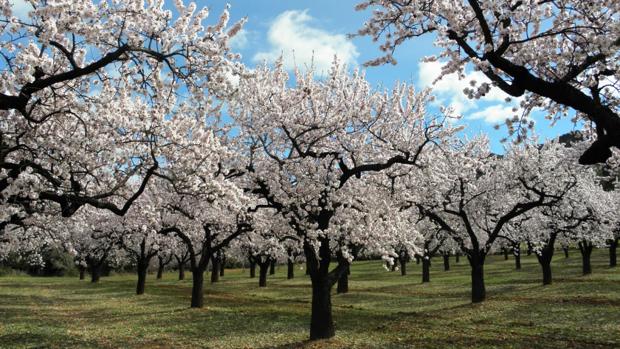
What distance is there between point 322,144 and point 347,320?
32.9ft

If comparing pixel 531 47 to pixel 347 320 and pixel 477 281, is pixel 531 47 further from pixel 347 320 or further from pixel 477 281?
pixel 477 281

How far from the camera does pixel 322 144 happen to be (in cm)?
2131

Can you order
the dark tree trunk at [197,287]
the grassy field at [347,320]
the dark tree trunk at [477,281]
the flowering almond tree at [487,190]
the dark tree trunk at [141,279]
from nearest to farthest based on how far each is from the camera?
the grassy field at [347,320] < the flowering almond tree at [487,190] < the dark tree trunk at [477,281] < the dark tree trunk at [197,287] < the dark tree trunk at [141,279]

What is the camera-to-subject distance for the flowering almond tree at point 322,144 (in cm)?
1939

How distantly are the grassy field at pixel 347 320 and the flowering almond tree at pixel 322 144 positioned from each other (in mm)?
3927

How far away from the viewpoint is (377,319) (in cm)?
2612

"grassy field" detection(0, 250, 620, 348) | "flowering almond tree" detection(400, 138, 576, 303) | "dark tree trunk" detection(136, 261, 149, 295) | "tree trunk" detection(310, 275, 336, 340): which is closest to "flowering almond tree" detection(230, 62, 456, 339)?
"tree trunk" detection(310, 275, 336, 340)

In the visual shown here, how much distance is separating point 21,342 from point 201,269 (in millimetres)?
12722

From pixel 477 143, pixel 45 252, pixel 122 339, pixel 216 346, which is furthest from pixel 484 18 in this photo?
pixel 45 252

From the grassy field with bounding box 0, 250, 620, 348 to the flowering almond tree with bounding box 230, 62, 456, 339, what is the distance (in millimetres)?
3927

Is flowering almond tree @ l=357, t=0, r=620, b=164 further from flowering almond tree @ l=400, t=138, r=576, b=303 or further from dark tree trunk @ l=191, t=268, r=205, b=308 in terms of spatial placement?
dark tree trunk @ l=191, t=268, r=205, b=308

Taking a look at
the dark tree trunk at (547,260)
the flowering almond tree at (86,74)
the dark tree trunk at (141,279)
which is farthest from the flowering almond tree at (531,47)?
the dark tree trunk at (141,279)

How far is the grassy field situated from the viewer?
1933 centimetres

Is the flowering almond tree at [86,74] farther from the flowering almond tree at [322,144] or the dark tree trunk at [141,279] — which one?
the dark tree trunk at [141,279]
